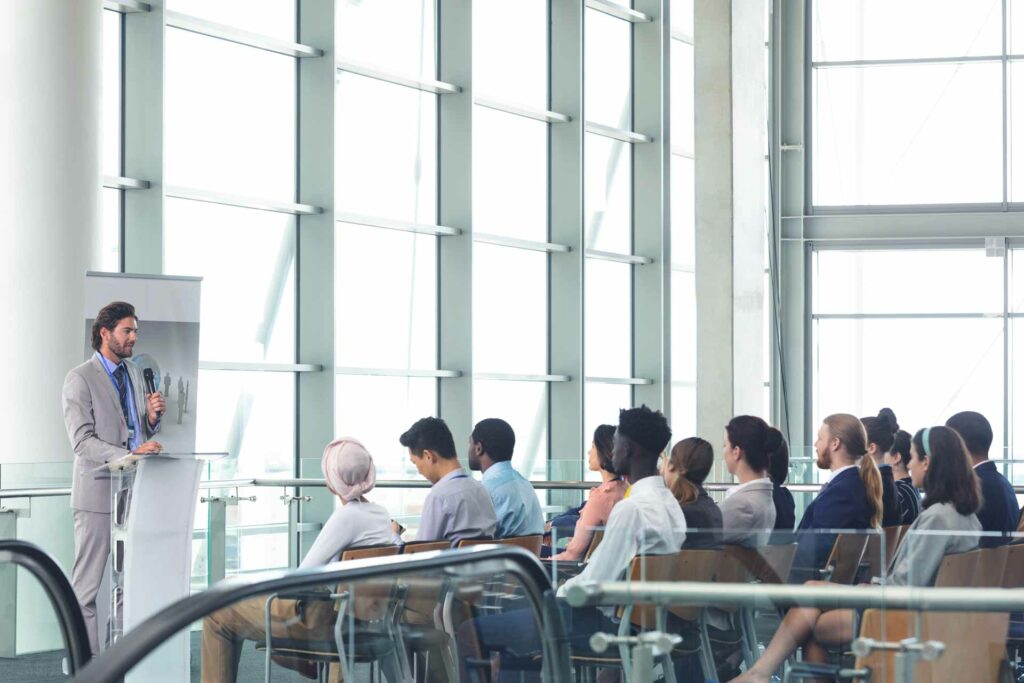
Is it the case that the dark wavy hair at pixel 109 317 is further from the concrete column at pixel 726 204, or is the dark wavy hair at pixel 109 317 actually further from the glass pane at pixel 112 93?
the concrete column at pixel 726 204

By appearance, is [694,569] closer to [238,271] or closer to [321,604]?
[321,604]

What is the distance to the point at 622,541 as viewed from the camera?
13.5 feet

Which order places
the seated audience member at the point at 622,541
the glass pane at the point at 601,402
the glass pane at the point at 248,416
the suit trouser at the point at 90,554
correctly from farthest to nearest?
the glass pane at the point at 601,402
the glass pane at the point at 248,416
the suit trouser at the point at 90,554
the seated audience member at the point at 622,541

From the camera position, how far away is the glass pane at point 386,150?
11.0 metres

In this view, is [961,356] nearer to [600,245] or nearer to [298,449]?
[600,245]

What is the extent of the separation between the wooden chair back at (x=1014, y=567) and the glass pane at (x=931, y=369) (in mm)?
13453

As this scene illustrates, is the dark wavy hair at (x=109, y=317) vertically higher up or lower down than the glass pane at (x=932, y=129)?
lower down

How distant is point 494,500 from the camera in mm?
5852

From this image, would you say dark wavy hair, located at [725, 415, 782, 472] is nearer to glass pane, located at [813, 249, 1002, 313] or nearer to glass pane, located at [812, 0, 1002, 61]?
glass pane, located at [813, 249, 1002, 313]

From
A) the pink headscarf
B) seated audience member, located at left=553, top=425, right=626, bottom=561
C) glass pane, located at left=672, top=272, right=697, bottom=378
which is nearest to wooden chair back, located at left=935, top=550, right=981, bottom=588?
seated audience member, located at left=553, top=425, right=626, bottom=561

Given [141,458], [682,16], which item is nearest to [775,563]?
[141,458]

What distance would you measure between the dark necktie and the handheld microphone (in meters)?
0.16

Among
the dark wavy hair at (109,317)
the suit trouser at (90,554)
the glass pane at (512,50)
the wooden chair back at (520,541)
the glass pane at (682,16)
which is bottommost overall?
the suit trouser at (90,554)

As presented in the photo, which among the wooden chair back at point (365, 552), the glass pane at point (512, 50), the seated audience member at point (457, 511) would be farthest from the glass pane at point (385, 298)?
the wooden chair back at point (365, 552)
